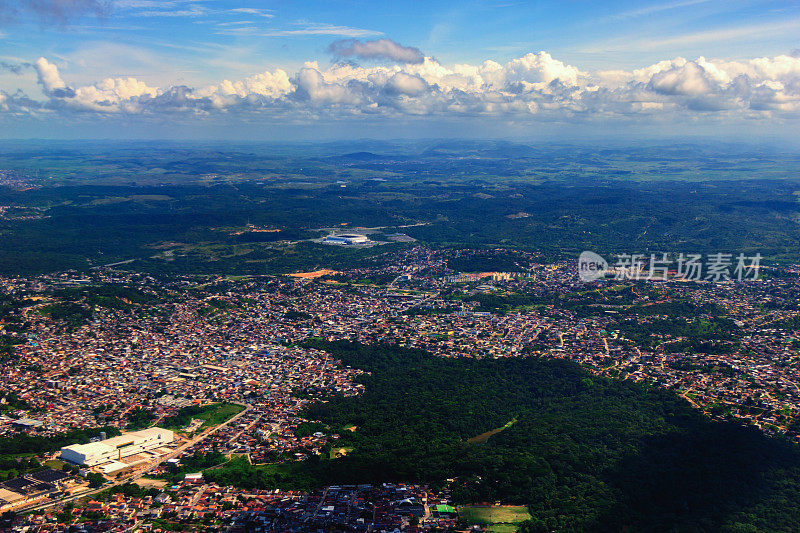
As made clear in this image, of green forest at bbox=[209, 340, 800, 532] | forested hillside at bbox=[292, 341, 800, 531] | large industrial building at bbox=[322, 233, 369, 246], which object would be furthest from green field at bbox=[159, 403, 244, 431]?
large industrial building at bbox=[322, 233, 369, 246]

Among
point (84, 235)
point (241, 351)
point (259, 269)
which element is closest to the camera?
point (241, 351)

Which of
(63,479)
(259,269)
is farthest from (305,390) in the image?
(259,269)

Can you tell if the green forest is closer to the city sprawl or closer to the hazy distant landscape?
the city sprawl

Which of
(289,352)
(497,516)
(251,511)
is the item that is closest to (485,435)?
(497,516)

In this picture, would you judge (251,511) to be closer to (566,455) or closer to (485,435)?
(485,435)

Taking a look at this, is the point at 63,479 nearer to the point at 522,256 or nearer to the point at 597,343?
the point at 597,343

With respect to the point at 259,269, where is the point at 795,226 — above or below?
above
